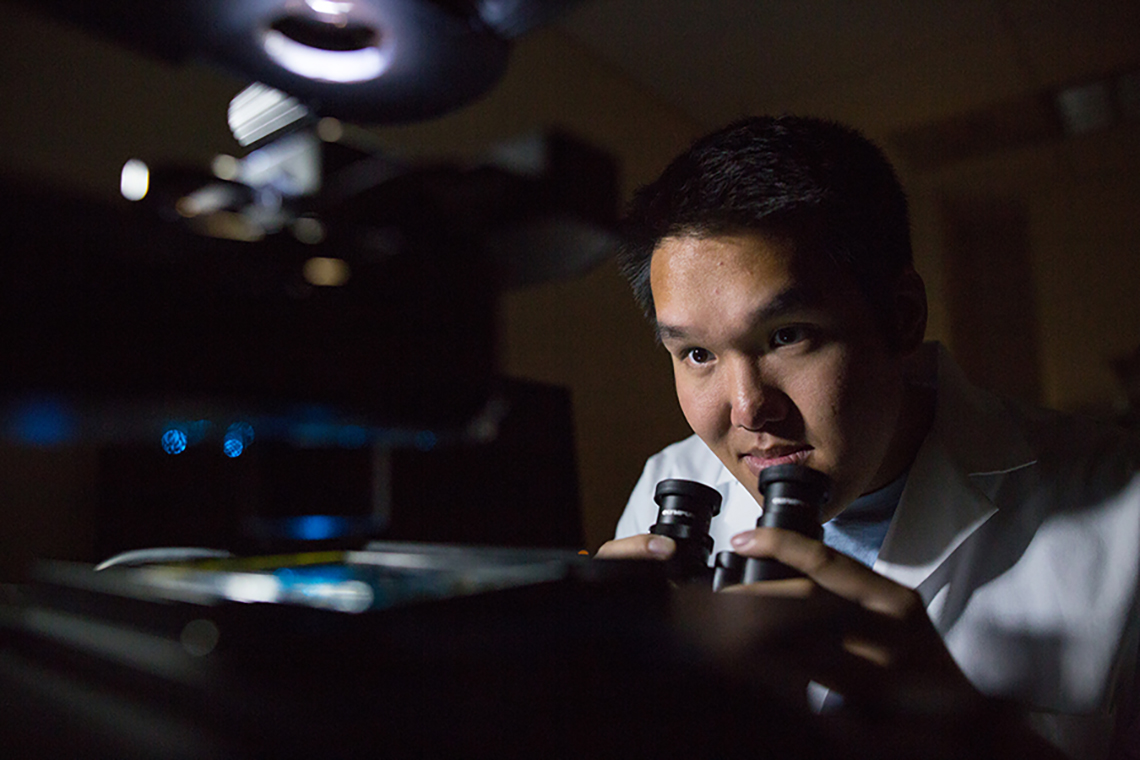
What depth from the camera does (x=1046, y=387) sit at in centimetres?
193

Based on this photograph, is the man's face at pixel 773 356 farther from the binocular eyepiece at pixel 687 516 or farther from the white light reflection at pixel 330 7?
the white light reflection at pixel 330 7

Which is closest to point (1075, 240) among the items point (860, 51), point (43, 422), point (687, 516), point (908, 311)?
point (860, 51)

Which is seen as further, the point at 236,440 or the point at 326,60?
the point at 236,440

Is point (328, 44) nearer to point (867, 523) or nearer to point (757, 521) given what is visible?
point (757, 521)

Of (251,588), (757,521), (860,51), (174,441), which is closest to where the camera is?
(251,588)

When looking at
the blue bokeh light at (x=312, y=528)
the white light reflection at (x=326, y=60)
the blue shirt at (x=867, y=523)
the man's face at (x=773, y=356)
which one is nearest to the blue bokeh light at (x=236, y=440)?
the blue bokeh light at (x=312, y=528)

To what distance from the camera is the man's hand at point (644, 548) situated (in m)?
0.63

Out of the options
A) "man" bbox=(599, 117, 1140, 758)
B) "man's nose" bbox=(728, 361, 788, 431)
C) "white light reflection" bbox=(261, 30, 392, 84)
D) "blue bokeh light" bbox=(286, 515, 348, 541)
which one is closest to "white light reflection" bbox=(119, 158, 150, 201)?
"white light reflection" bbox=(261, 30, 392, 84)

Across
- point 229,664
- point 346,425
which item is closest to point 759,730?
point 229,664

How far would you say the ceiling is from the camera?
3.40ft

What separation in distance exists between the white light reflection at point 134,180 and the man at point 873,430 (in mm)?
572

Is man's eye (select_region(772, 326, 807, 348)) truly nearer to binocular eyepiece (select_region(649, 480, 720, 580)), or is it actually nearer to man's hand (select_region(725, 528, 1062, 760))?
binocular eyepiece (select_region(649, 480, 720, 580))

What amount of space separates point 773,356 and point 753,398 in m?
0.06

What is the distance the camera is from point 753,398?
73 centimetres
